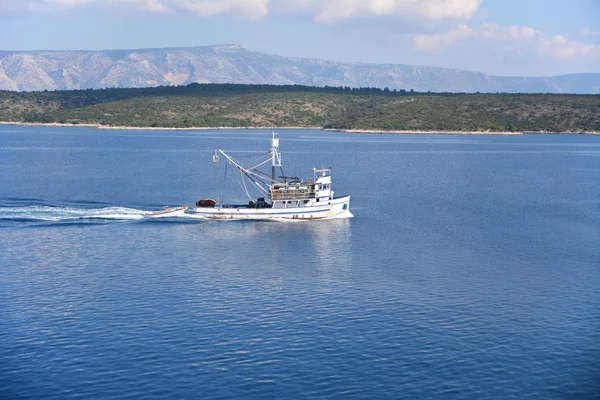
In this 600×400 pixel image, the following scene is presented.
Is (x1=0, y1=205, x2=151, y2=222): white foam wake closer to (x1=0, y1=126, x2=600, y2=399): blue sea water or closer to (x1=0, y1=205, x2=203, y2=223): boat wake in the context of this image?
(x1=0, y1=205, x2=203, y2=223): boat wake

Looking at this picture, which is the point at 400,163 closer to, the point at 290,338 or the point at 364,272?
the point at 364,272

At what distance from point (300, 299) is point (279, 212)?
27.0m

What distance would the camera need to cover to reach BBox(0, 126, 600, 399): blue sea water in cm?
3391

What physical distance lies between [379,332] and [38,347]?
59.5 feet

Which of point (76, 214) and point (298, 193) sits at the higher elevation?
point (298, 193)

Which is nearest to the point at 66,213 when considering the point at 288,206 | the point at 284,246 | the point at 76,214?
the point at 76,214

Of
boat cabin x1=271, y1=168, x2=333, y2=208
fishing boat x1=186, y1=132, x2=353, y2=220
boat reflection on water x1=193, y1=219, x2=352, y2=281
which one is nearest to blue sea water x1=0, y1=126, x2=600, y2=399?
boat reflection on water x1=193, y1=219, x2=352, y2=281

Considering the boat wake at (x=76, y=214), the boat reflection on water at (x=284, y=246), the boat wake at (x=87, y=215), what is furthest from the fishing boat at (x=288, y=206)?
the boat wake at (x=76, y=214)

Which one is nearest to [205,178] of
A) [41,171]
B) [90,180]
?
[90,180]

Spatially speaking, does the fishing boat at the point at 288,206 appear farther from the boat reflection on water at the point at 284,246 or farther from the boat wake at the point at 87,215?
the boat reflection on water at the point at 284,246

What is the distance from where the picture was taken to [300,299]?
1779 inches

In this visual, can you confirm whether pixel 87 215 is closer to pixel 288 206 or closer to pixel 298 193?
pixel 288 206

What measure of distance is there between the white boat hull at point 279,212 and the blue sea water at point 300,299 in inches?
58.3

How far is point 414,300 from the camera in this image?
45.0m
